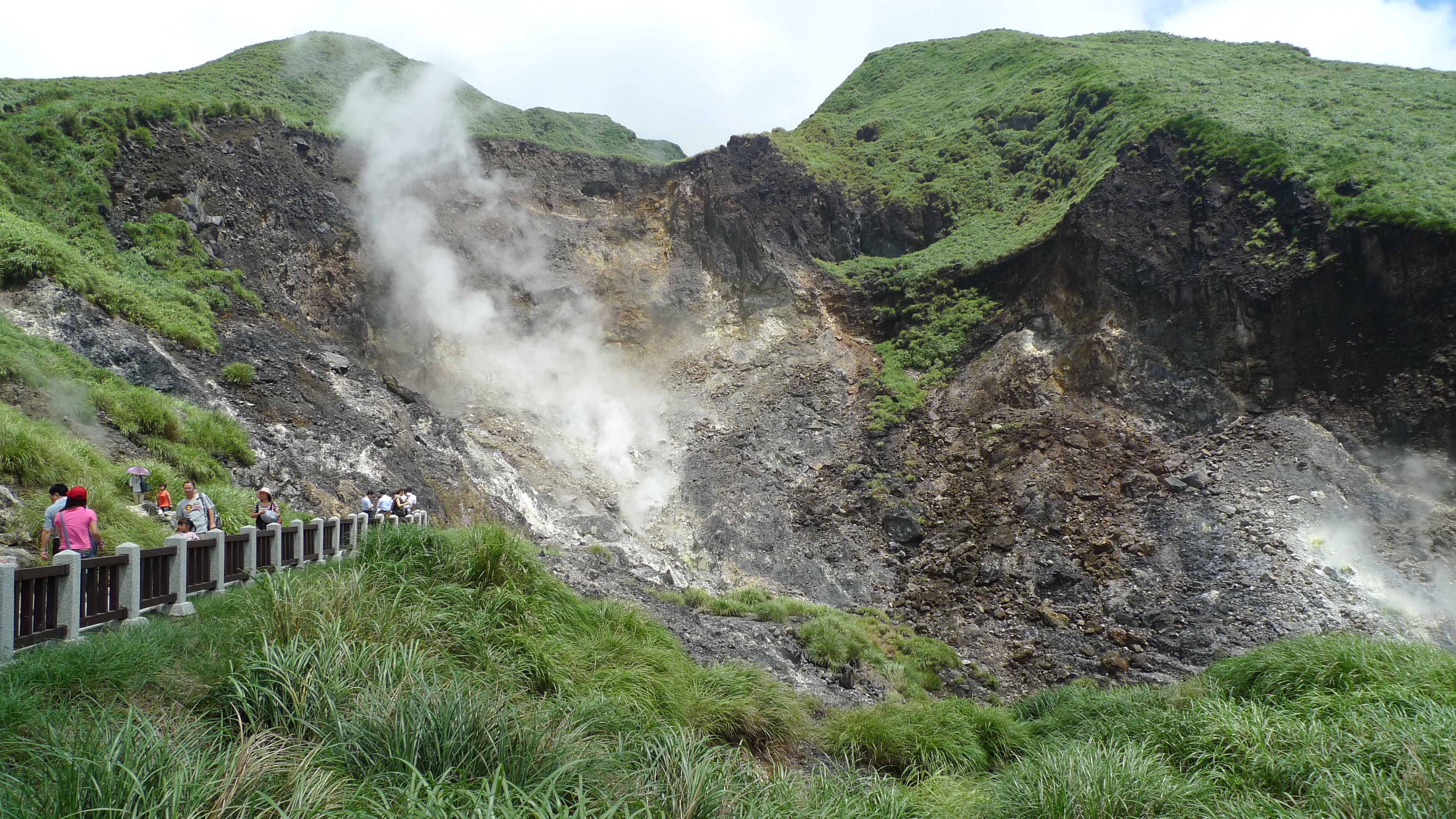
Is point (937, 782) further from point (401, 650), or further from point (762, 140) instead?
point (762, 140)

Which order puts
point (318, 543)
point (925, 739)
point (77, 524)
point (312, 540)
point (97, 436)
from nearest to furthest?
point (77, 524) → point (925, 739) → point (318, 543) → point (312, 540) → point (97, 436)

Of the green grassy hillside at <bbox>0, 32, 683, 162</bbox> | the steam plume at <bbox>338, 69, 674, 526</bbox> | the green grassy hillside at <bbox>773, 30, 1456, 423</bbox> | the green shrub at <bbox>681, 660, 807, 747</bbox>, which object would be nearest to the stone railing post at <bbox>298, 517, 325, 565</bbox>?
the green shrub at <bbox>681, 660, 807, 747</bbox>

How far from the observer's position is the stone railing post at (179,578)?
806cm

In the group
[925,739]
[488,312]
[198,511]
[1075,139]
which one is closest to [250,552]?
[198,511]

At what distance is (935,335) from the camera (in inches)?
1305

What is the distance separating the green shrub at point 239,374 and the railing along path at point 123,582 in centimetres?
1198

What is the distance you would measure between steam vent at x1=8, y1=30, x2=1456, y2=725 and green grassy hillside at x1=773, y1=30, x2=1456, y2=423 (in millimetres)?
240

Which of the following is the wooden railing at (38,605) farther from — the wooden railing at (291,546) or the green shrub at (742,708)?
the green shrub at (742,708)

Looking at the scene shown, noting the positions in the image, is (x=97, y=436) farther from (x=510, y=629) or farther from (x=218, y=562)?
(x=510, y=629)

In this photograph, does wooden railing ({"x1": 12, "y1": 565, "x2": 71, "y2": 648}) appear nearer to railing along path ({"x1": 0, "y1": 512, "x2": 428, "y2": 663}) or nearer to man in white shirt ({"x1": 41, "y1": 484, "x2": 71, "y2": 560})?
railing along path ({"x1": 0, "y1": 512, "x2": 428, "y2": 663})

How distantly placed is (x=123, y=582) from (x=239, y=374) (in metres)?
15.7

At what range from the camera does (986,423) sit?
1096 inches

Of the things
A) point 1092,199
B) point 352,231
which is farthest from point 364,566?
point 1092,199

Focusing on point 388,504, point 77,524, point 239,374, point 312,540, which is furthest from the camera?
point 239,374
